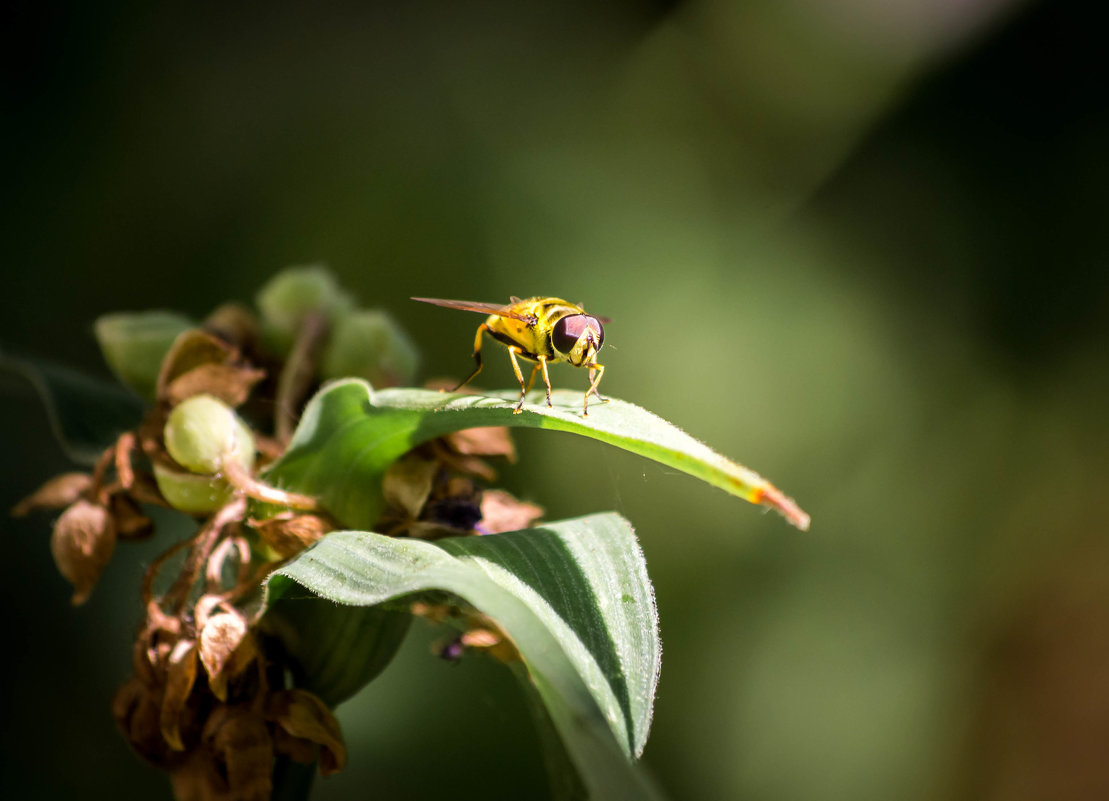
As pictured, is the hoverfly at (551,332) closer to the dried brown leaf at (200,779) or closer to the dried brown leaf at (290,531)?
the dried brown leaf at (290,531)

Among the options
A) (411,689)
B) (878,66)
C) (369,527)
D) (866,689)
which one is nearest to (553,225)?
(878,66)

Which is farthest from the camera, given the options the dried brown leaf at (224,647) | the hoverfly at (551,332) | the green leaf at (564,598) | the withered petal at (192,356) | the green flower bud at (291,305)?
the green flower bud at (291,305)

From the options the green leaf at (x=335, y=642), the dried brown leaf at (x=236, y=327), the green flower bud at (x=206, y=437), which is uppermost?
the dried brown leaf at (x=236, y=327)

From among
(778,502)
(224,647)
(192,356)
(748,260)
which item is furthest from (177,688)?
(748,260)

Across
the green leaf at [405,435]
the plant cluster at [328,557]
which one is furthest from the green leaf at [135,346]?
the green leaf at [405,435]

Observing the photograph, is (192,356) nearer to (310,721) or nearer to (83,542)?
(83,542)

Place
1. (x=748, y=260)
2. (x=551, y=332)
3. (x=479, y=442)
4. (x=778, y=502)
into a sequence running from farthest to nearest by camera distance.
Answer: (x=748, y=260) → (x=551, y=332) → (x=479, y=442) → (x=778, y=502)

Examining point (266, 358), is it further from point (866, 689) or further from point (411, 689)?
point (866, 689)
